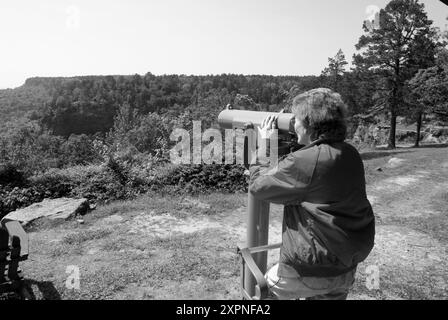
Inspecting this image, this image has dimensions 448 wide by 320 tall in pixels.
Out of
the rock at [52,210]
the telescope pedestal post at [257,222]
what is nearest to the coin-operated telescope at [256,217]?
the telescope pedestal post at [257,222]

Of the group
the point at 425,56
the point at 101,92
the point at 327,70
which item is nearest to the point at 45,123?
the point at 101,92

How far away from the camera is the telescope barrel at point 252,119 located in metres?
2.42

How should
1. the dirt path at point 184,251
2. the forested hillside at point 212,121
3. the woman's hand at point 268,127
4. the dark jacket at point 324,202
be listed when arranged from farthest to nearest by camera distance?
the forested hillside at point 212,121 < the dirt path at point 184,251 < the woman's hand at point 268,127 < the dark jacket at point 324,202

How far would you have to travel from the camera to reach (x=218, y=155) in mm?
9055

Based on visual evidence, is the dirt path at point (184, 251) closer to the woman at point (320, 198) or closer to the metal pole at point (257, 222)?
the metal pole at point (257, 222)

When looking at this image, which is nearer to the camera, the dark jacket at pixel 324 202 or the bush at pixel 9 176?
the dark jacket at pixel 324 202

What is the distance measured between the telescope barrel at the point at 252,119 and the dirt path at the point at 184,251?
2.02m

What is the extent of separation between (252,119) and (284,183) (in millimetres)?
962

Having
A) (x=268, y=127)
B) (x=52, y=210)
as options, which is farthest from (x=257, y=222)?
(x=52, y=210)

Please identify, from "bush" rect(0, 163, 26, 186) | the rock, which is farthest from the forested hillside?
the rock

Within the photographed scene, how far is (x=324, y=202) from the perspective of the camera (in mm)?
1993

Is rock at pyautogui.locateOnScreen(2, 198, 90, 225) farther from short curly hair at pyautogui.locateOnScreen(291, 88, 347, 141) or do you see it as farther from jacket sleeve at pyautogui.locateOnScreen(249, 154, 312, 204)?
short curly hair at pyautogui.locateOnScreen(291, 88, 347, 141)
